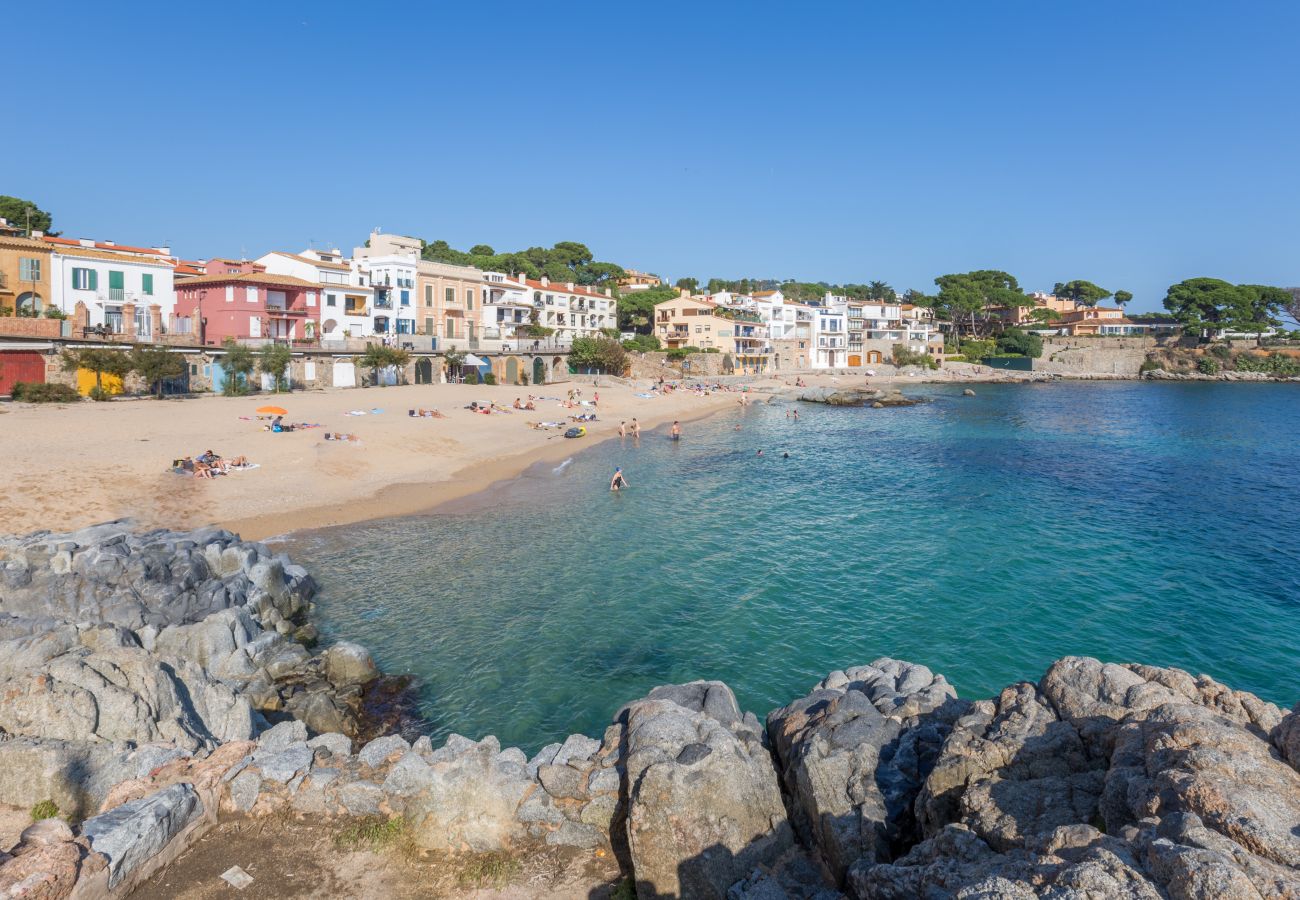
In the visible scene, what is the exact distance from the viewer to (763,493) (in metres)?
35.3

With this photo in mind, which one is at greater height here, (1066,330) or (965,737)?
(1066,330)

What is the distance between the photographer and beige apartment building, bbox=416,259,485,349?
74.0 m

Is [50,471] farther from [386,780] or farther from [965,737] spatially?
[965,737]

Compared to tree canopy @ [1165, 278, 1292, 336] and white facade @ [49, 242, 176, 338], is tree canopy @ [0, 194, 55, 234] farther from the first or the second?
tree canopy @ [1165, 278, 1292, 336]

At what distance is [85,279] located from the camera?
5100 centimetres

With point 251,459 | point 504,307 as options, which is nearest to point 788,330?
point 504,307

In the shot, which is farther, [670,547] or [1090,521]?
[1090,521]

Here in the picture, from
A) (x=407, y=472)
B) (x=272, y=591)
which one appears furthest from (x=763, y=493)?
(x=272, y=591)

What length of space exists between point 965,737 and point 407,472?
30.8m

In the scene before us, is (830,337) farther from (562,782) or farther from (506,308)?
(562,782)

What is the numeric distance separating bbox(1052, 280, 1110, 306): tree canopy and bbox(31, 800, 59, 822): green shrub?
638 feet

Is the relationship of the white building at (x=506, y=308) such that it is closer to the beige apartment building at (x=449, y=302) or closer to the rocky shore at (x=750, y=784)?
the beige apartment building at (x=449, y=302)

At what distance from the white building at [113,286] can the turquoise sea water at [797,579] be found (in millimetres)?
34361

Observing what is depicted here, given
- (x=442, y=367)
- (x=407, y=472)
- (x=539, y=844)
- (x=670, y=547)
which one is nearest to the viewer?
(x=539, y=844)
